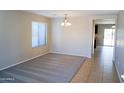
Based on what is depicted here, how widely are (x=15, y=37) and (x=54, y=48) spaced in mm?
3375

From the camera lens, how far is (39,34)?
7.63 metres

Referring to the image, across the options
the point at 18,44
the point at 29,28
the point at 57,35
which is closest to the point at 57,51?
the point at 57,35

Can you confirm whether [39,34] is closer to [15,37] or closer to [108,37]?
[15,37]

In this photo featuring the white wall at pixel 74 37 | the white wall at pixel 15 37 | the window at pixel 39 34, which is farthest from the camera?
the white wall at pixel 74 37

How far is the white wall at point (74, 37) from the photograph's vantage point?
7352mm

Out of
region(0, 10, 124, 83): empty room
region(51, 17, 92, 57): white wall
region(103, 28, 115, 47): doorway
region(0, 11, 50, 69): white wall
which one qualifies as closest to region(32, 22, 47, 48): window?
region(0, 10, 124, 83): empty room

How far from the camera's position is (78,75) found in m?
4.40

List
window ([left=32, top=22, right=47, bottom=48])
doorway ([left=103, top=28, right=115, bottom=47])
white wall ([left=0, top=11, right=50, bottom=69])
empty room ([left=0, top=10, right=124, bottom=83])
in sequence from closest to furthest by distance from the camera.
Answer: empty room ([left=0, top=10, right=124, bottom=83])
white wall ([left=0, top=11, right=50, bottom=69])
window ([left=32, top=22, right=47, bottom=48])
doorway ([left=103, top=28, right=115, bottom=47])

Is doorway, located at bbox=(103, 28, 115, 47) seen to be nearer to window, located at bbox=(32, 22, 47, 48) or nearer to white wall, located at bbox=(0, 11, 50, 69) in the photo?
window, located at bbox=(32, 22, 47, 48)

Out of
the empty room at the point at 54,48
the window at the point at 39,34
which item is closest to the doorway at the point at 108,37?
the empty room at the point at 54,48

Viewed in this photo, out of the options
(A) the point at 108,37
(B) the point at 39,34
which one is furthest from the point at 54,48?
(A) the point at 108,37

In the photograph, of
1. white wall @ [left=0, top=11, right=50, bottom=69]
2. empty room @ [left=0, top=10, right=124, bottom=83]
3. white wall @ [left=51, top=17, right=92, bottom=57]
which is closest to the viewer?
empty room @ [left=0, top=10, right=124, bottom=83]

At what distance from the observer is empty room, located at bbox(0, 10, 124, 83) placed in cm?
424

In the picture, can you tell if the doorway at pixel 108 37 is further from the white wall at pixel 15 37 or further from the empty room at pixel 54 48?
the white wall at pixel 15 37
